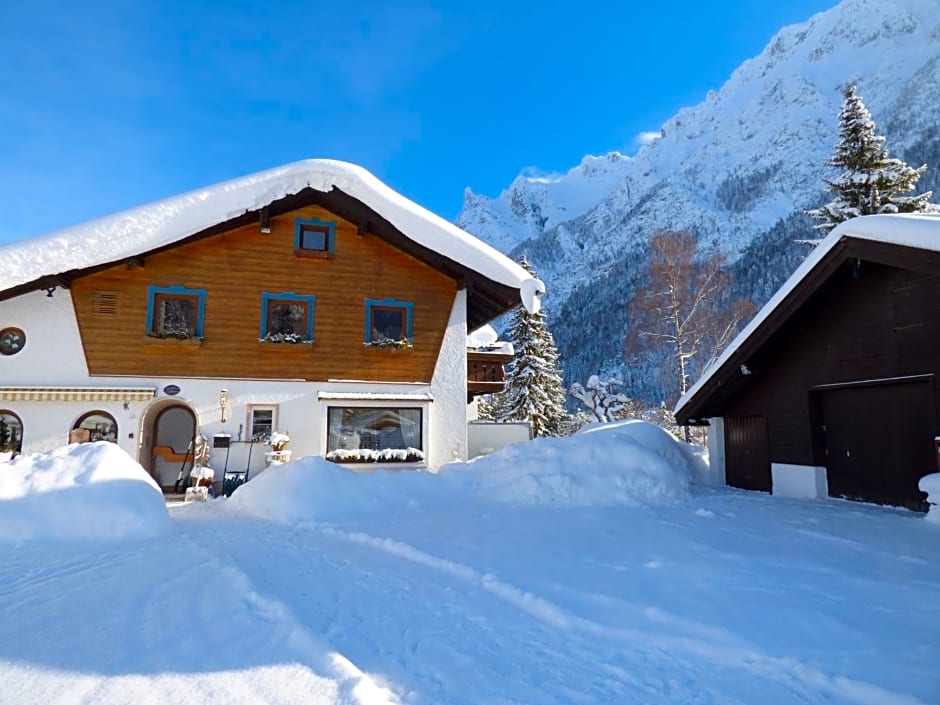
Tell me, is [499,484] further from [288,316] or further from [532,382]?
[532,382]

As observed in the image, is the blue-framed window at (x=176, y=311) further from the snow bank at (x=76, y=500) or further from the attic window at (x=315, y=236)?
the snow bank at (x=76, y=500)

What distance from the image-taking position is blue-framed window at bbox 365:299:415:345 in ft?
44.9

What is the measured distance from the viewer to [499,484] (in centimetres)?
905

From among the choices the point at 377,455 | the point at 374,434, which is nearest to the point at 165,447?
the point at 374,434

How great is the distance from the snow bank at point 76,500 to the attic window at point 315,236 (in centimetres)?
730

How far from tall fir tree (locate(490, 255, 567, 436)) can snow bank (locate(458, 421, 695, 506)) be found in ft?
49.7

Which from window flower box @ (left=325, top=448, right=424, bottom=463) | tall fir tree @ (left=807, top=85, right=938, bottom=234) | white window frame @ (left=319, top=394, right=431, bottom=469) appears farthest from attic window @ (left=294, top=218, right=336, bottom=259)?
tall fir tree @ (left=807, top=85, right=938, bottom=234)

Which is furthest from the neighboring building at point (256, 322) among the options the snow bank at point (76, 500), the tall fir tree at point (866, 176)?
the tall fir tree at point (866, 176)

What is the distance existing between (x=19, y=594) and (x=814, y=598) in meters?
6.09

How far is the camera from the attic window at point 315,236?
13.6 m

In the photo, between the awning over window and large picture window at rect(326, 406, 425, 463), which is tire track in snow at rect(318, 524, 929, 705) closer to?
large picture window at rect(326, 406, 425, 463)

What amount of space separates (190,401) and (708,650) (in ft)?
40.3

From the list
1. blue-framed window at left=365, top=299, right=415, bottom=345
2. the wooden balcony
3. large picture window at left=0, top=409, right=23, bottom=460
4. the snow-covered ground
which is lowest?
the snow-covered ground

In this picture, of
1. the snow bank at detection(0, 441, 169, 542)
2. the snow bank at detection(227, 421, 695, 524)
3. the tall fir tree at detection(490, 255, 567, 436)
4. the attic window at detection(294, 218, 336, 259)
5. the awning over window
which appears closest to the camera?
the snow bank at detection(0, 441, 169, 542)
